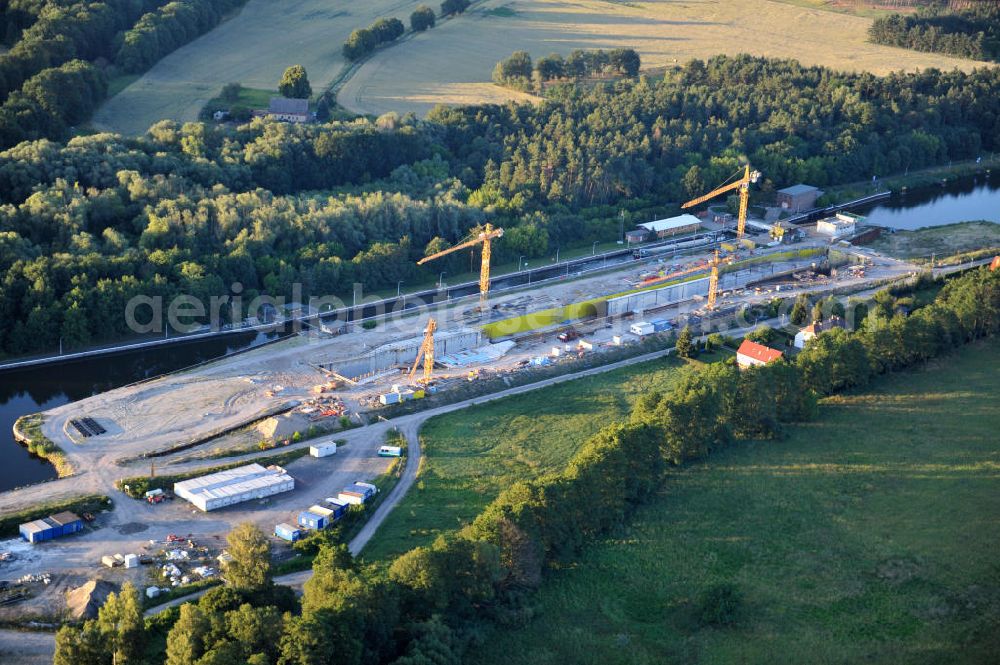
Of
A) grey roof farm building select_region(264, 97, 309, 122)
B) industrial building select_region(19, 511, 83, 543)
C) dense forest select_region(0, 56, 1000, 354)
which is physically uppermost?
grey roof farm building select_region(264, 97, 309, 122)

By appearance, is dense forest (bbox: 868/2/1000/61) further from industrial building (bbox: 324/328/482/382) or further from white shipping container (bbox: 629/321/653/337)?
industrial building (bbox: 324/328/482/382)

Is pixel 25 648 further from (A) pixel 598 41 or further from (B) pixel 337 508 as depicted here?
(A) pixel 598 41

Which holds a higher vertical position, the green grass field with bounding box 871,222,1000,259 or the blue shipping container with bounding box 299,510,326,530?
the green grass field with bounding box 871,222,1000,259

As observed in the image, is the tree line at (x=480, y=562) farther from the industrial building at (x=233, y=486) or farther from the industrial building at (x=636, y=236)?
the industrial building at (x=636, y=236)

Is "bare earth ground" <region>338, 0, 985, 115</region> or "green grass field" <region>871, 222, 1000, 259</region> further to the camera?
"bare earth ground" <region>338, 0, 985, 115</region>

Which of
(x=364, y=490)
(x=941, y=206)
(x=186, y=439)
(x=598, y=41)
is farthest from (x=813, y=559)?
(x=598, y=41)

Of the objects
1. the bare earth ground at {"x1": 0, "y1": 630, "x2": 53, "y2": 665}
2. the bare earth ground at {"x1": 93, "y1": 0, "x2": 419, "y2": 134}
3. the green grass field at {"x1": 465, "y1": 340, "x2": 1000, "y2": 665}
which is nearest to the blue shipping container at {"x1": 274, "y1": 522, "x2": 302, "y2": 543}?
the bare earth ground at {"x1": 0, "y1": 630, "x2": 53, "y2": 665}
